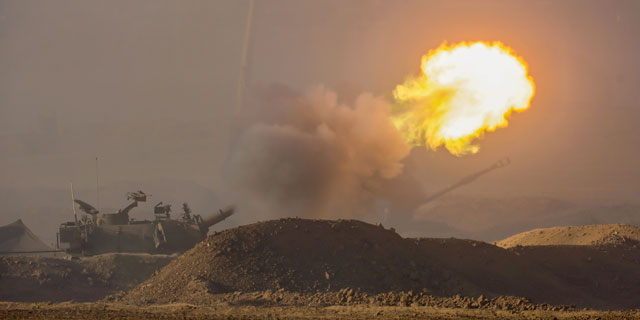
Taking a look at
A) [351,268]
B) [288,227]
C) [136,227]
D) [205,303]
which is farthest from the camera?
[136,227]

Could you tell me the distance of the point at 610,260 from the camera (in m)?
38.5

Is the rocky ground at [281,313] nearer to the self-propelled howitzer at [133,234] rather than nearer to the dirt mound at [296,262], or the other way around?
the dirt mound at [296,262]

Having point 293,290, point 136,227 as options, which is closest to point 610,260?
point 293,290

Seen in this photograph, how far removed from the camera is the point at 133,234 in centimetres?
4700

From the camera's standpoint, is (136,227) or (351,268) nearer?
(351,268)

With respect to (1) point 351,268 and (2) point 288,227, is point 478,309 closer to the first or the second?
(1) point 351,268

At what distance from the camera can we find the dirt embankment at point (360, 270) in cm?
3009

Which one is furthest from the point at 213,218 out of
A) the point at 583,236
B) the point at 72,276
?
the point at 583,236

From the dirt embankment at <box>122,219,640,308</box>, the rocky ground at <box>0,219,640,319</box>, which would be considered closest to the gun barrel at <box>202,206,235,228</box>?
the rocky ground at <box>0,219,640,319</box>

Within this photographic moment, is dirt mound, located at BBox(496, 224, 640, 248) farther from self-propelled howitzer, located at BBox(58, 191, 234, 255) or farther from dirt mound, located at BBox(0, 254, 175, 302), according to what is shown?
dirt mound, located at BBox(0, 254, 175, 302)

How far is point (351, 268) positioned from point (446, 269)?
390 centimetres

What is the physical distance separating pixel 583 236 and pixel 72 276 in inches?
1086

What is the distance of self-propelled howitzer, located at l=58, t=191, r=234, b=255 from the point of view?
152 ft

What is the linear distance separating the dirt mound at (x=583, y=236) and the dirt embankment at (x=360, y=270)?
715cm
